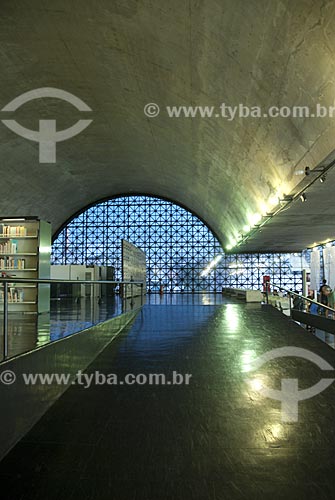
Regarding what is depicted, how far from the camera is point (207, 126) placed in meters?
15.0

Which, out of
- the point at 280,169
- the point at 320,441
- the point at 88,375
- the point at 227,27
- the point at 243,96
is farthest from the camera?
the point at 280,169

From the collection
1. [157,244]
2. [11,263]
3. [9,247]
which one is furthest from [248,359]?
[157,244]

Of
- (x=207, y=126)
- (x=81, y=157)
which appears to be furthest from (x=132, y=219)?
(x=207, y=126)

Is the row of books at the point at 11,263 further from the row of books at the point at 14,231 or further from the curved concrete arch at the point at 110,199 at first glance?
the curved concrete arch at the point at 110,199

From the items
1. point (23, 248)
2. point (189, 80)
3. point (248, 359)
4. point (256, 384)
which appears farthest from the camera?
point (23, 248)

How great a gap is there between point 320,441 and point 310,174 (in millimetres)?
8517

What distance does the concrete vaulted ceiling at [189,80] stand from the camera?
313 inches

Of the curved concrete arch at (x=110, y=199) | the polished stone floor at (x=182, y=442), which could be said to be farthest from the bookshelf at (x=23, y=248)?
the curved concrete arch at (x=110, y=199)

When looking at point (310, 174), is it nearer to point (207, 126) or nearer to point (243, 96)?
point (243, 96)

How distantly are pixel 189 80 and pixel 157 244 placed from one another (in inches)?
1112
